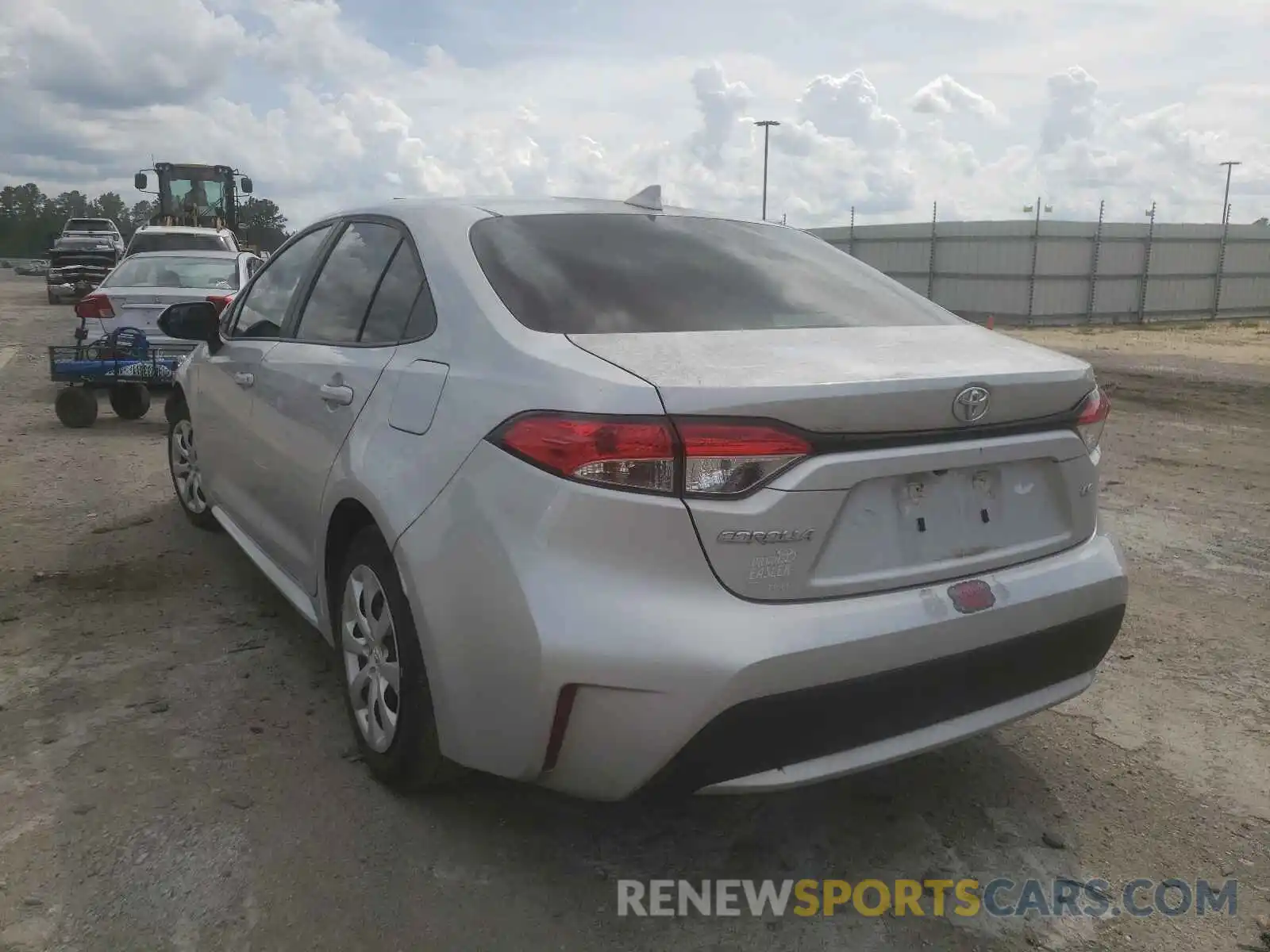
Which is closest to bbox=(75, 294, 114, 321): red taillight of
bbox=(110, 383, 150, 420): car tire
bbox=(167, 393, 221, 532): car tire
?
bbox=(110, 383, 150, 420): car tire

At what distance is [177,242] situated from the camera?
1559 centimetres

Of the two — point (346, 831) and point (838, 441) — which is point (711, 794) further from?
point (346, 831)

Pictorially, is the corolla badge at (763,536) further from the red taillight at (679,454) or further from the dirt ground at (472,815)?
the dirt ground at (472,815)

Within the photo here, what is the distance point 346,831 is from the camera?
277 centimetres

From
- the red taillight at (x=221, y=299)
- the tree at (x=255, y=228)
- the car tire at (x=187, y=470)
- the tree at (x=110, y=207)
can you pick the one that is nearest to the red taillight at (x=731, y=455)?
the car tire at (x=187, y=470)

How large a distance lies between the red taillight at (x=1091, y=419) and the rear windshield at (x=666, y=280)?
0.52 meters

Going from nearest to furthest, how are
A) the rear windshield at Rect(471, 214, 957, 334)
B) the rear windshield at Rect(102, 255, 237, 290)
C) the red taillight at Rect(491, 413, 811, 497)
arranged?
the red taillight at Rect(491, 413, 811, 497) → the rear windshield at Rect(471, 214, 957, 334) → the rear windshield at Rect(102, 255, 237, 290)

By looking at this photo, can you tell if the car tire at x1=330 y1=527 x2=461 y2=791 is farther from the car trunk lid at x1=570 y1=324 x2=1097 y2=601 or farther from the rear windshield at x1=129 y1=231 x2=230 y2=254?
the rear windshield at x1=129 y1=231 x2=230 y2=254

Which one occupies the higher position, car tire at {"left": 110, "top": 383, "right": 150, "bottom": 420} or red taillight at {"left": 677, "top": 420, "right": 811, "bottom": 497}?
red taillight at {"left": 677, "top": 420, "right": 811, "bottom": 497}

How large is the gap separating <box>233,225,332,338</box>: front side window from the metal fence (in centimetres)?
2596

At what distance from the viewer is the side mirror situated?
4.55 m

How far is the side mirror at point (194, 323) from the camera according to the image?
4555mm

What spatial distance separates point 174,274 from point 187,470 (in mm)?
5717

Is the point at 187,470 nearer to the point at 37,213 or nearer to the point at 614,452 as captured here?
the point at 614,452
